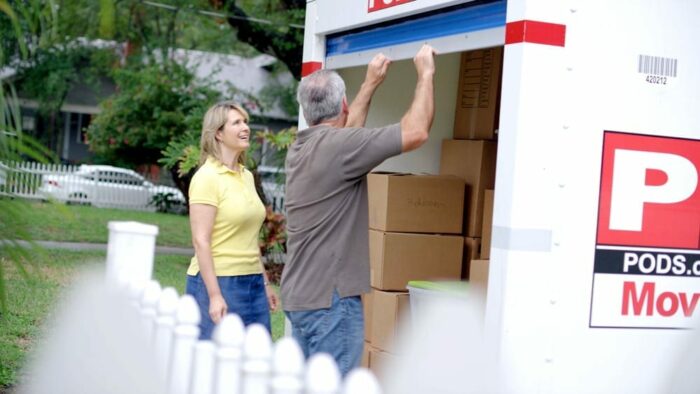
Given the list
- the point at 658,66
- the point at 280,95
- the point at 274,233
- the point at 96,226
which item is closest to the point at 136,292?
the point at 658,66

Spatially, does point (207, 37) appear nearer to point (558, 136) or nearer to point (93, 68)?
point (93, 68)

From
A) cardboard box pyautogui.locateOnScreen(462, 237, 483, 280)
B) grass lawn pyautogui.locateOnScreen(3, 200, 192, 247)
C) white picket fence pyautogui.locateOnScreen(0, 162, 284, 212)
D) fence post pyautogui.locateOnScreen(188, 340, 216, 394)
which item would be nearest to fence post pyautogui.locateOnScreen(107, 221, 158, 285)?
fence post pyautogui.locateOnScreen(188, 340, 216, 394)

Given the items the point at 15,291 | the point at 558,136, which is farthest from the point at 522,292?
the point at 15,291

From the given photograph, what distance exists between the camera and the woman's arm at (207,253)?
4.54 meters

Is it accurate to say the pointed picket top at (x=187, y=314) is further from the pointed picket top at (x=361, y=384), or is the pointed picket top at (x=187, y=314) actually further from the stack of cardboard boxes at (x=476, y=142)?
the stack of cardboard boxes at (x=476, y=142)

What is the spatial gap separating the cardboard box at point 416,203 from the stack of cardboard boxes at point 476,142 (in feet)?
0.29

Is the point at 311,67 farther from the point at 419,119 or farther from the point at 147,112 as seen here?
the point at 147,112

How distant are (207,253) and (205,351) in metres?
1.60

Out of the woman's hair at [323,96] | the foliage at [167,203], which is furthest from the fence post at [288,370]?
the foliage at [167,203]

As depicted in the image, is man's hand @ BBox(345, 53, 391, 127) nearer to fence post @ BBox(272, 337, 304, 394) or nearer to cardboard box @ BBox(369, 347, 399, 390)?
cardboard box @ BBox(369, 347, 399, 390)

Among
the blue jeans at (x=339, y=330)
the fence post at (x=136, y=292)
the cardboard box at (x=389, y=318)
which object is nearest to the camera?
the fence post at (x=136, y=292)

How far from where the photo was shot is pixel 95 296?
3775 millimetres

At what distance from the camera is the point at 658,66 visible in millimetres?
4078

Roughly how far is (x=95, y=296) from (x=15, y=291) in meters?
6.62
